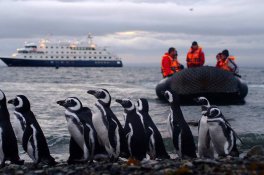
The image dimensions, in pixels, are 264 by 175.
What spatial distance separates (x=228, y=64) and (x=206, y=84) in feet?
6.66

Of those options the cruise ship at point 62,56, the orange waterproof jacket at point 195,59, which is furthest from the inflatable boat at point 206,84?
the cruise ship at point 62,56

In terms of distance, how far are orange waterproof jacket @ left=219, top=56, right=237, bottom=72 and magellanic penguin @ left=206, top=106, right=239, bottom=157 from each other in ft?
38.4

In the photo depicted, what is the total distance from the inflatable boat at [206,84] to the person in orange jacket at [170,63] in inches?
16.6

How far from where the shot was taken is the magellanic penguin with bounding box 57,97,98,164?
7801 mm

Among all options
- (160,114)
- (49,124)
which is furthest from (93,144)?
(160,114)

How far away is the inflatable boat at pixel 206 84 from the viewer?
59.9 ft

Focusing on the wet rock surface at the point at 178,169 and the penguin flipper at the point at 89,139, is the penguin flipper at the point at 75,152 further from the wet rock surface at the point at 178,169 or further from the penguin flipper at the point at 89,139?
the wet rock surface at the point at 178,169

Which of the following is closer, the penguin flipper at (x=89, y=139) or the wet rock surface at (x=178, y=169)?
the wet rock surface at (x=178, y=169)

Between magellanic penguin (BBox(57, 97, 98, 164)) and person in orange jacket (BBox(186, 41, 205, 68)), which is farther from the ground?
person in orange jacket (BBox(186, 41, 205, 68))

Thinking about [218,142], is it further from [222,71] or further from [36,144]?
[222,71]

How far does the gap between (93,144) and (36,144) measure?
2.82ft

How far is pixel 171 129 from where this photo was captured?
338 inches

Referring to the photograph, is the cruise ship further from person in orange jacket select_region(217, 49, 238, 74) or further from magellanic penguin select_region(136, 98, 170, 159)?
magellanic penguin select_region(136, 98, 170, 159)

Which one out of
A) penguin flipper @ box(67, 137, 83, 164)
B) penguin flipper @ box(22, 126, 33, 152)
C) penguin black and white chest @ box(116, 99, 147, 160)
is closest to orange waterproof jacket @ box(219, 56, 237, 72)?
penguin black and white chest @ box(116, 99, 147, 160)
